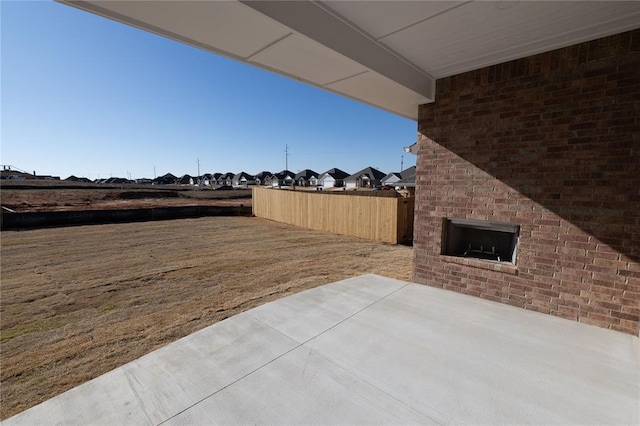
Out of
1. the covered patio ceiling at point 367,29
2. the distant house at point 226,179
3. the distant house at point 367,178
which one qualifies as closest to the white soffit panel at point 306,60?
the covered patio ceiling at point 367,29

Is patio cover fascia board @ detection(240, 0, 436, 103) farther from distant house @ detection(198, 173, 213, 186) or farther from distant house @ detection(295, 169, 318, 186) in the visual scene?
distant house @ detection(198, 173, 213, 186)

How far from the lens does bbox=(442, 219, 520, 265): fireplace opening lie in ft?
11.7

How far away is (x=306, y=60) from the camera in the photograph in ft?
8.73

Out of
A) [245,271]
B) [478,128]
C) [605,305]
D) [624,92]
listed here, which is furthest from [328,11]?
[245,271]

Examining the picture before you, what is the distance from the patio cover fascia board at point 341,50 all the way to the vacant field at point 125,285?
3349 millimetres

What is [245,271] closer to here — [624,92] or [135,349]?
[135,349]

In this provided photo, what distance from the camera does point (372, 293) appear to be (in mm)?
3895

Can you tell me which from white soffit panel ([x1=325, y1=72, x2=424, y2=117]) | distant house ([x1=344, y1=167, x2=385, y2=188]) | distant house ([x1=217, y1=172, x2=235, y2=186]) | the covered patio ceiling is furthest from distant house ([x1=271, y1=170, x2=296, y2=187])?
the covered patio ceiling

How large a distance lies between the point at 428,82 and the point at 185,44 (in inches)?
119

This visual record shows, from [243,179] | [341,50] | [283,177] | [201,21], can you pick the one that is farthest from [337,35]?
[243,179]

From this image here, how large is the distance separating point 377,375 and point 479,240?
9.03 feet

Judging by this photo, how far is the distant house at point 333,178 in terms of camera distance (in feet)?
197

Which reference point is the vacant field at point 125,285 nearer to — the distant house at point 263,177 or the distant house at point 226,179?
the distant house at point 263,177

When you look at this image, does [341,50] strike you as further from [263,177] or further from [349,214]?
[263,177]
